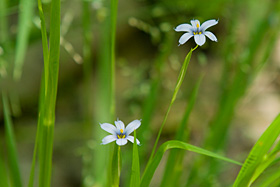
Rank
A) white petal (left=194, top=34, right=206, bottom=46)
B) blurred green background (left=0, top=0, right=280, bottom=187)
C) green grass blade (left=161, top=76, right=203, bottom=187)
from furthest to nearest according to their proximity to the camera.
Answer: blurred green background (left=0, top=0, right=280, bottom=187) < green grass blade (left=161, top=76, right=203, bottom=187) < white petal (left=194, top=34, right=206, bottom=46)

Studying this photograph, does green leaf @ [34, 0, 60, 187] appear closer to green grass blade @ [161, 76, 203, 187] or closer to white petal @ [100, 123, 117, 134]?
white petal @ [100, 123, 117, 134]

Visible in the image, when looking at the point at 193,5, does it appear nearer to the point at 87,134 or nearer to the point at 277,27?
the point at 277,27

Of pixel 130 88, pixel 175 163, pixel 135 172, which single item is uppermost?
pixel 130 88

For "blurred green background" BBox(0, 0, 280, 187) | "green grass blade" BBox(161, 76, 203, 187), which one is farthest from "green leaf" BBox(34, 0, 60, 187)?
"blurred green background" BBox(0, 0, 280, 187)

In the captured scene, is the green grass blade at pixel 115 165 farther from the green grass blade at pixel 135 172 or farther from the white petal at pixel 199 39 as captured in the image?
the white petal at pixel 199 39

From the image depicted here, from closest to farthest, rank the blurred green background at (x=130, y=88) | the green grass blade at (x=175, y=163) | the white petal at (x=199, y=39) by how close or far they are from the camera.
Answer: the white petal at (x=199, y=39), the green grass blade at (x=175, y=163), the blurred green background at (x=130, y=88)

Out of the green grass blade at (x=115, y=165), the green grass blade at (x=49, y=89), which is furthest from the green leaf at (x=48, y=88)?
the green grass blade at (x=115, y=165)

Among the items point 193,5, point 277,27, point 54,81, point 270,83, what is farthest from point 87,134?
point 270,83

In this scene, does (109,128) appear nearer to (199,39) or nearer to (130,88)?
(199,39)

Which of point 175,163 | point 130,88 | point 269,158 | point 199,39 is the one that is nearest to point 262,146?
point 269,158

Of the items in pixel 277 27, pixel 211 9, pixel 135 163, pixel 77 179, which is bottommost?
pixel 135 163

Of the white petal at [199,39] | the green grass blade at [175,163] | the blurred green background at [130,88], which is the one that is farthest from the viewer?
the blurred green background at [130,88]
